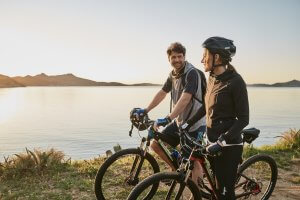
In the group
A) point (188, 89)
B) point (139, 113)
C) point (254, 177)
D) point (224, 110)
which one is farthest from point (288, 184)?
point (224, 110)

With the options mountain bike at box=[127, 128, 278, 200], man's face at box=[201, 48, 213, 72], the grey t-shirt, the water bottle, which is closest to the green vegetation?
mountain bike at box=[127, 128, 278, 200]

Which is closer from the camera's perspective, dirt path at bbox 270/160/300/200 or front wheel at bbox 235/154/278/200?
front wheel at bbox 235/154/278/200

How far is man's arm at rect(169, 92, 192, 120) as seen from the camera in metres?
6.26

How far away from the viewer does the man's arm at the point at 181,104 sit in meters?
6.26

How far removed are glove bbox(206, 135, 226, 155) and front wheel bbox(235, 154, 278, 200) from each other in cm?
173

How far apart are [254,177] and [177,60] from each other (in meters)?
2.50

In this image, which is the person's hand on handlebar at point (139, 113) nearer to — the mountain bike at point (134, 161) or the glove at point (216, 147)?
the mountain bike at point (134, 161)

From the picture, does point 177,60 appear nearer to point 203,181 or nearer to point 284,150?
point 203,181

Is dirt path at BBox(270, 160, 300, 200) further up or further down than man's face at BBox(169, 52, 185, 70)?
further down

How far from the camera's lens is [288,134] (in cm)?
1295

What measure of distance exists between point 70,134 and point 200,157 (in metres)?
45.9

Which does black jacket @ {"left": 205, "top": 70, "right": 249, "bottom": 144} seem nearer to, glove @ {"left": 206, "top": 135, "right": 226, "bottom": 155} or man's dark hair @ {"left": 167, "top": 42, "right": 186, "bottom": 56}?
glove @ {"left": 206, "top": 135, "right": 226, "bottom": 155}

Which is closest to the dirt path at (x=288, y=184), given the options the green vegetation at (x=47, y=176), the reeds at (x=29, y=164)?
the green vegetation at (x=47, y=176)

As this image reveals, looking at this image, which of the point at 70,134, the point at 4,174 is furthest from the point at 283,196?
the point at 70,134
